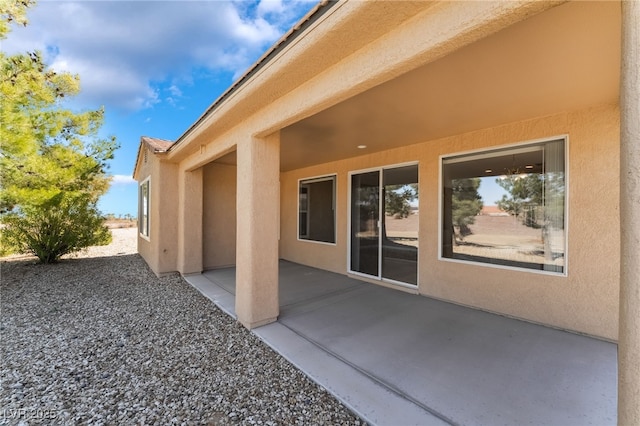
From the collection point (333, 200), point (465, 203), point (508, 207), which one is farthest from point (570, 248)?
point (333, 200)

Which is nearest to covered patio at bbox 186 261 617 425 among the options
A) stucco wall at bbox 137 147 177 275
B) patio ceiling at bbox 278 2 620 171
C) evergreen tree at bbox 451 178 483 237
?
evergreen tree at bbox 451 178 483 237

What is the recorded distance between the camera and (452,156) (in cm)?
597

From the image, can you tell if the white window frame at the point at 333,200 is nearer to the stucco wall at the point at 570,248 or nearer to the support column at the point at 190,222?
the stucco wall at the point at 570,248

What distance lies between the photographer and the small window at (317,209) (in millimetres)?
8984

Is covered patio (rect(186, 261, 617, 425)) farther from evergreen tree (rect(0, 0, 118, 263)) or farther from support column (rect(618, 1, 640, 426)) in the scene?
evergreen tree (rect(0, 0, 118, 263))

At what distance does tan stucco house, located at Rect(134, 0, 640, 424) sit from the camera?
2.29 metres

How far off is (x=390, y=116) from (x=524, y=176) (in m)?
2.73

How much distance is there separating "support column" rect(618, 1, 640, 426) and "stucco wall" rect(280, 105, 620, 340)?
12.9 feet

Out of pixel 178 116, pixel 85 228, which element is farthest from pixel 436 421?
pixel 178 116

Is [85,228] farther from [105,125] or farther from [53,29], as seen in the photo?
Answer: [53,29]

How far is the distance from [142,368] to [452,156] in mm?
6457

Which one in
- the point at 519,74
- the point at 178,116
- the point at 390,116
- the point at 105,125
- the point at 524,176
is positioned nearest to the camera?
the point at 519,74

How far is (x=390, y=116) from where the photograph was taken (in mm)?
4754

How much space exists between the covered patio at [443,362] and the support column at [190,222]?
3123 mm
